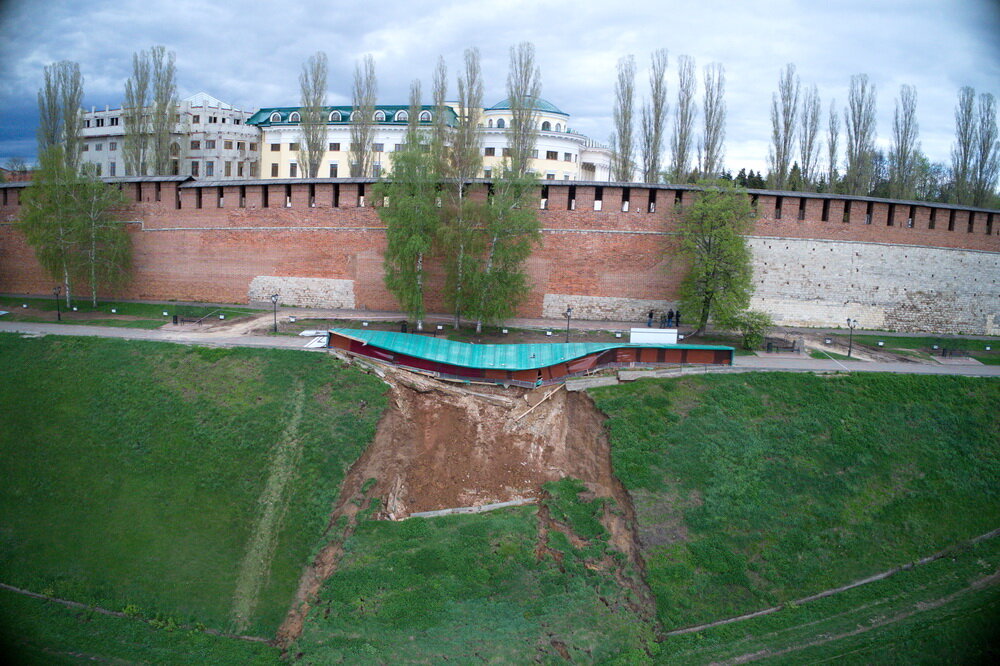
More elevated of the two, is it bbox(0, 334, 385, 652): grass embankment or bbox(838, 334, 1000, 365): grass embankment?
bbox(838, 334, 1000, 365): grass embankment

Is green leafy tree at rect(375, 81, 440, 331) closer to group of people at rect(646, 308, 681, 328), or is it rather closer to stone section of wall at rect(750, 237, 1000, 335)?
group of people at rect(646, 308, 681, 328)

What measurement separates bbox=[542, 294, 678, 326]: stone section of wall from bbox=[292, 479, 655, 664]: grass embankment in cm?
1045

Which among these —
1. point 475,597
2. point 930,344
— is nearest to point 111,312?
point 475,597

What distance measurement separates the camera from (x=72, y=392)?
52.8ft

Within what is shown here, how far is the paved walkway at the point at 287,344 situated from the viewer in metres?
17.6

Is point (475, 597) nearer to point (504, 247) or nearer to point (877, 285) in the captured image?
point (504, 247)

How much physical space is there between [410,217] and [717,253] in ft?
32.7

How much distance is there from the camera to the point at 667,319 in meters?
21.9

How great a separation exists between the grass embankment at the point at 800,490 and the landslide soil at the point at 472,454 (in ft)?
1.80

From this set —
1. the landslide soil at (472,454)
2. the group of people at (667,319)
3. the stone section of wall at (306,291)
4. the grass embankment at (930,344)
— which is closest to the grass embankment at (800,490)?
the landslide soil at (472,454)

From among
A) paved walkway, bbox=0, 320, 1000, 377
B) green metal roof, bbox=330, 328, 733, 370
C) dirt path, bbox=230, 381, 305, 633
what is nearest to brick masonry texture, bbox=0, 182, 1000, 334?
paved walkway, bbox=0, 320, 1000, 377

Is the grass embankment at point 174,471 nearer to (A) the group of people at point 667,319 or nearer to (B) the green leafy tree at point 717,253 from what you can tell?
(A) the group of people at point 667,319

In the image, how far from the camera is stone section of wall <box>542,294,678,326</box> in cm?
2266

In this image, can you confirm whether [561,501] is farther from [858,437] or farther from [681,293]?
[681,293]
